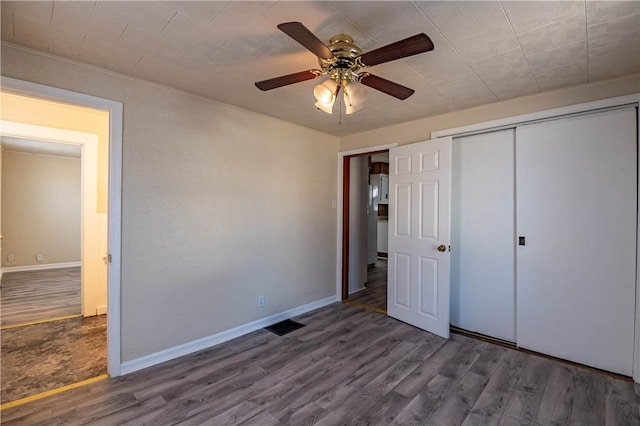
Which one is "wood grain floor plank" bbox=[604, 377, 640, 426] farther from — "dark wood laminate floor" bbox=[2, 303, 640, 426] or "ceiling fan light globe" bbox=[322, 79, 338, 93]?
"ceiling fan light globe" bbox=[322, 79, 338, 93]

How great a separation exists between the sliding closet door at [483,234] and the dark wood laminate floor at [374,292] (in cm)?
112

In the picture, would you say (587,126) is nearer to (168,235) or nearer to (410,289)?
(410,289)

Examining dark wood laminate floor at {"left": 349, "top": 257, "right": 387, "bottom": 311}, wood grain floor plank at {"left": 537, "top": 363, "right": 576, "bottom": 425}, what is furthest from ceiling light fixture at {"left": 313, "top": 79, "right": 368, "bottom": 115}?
dark wood laminate floor at {"left": 349, "top": 257, "right": 387, "bottom": 311}

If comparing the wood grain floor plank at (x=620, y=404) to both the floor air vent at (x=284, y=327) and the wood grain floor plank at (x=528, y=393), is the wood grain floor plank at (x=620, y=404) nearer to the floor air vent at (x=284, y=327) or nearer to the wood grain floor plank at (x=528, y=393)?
the wood grain floor plank at (x=528, y=393)

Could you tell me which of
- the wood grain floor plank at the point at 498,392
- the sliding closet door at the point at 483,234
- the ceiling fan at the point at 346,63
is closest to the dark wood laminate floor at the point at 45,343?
the ceiling fan at the point at 346,63

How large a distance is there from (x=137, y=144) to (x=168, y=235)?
0.83 m

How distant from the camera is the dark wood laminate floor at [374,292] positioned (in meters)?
4.22

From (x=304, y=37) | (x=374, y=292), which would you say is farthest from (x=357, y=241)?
(x=304, y=37)

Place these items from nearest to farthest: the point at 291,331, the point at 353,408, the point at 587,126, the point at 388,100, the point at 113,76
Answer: the point at 353,408, the point at 113,76, the point at 587,126, the point at 388,100, the point at 291,331

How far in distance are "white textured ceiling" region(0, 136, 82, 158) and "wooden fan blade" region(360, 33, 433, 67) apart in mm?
5716

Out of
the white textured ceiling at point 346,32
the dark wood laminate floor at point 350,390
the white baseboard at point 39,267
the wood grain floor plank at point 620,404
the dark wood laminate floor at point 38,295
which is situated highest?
the white textured ceiling at point 346,32

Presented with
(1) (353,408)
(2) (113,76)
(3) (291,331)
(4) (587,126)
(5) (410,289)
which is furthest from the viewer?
(5) (410,289)

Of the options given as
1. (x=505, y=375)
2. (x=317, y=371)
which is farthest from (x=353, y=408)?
(x=505, y=375)

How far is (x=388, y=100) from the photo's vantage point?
9.23ft
